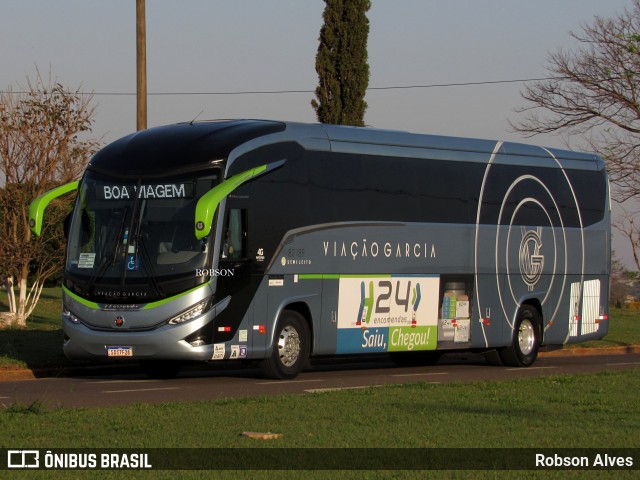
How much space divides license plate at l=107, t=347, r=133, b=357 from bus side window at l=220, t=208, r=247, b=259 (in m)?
1.88

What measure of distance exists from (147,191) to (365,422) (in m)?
7.53

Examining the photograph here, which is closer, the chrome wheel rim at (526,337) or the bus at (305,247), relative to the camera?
the bus at (305,247)

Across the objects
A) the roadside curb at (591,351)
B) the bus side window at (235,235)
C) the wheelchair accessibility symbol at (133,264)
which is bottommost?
the roadside curb at (591,351)

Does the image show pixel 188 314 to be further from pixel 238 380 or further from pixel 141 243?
pixel 238 380

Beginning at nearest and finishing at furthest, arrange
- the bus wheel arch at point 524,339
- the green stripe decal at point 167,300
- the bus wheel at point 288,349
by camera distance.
Answer: the green stripe decal at point 167,300 → the bus wheel at point 288,349 → the bus wheel arch at point 524,339

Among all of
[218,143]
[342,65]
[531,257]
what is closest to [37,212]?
[218,143]

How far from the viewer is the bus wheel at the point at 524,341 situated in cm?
2547

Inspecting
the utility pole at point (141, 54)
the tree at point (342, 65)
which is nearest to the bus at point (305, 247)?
the utility pole at point (141, 54)

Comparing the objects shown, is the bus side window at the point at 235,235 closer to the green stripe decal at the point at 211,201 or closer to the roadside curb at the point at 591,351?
the green stripe decal at the point at 211,201

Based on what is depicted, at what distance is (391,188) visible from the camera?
882 inches

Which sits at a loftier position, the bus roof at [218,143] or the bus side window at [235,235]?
the bus roof at [218,143]

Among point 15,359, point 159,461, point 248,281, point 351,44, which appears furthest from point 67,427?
point 351,44

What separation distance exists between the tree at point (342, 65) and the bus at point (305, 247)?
39.6 feet

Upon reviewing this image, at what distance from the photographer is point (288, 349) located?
20.6 metres
